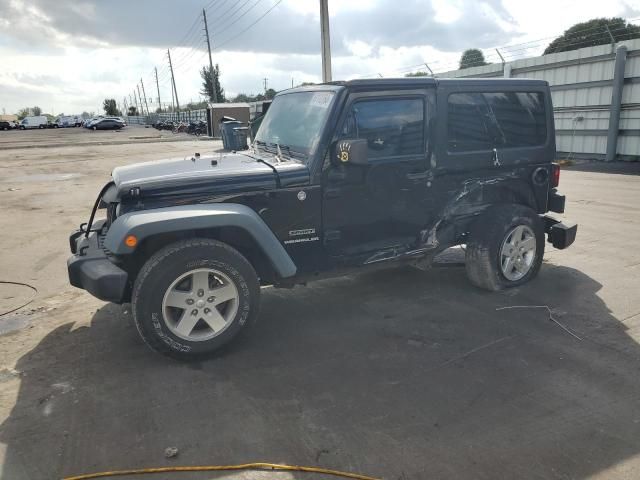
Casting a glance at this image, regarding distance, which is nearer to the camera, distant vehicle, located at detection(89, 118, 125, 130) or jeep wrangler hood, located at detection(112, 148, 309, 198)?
jeep wrangler hood, located at detection(112, 148, 309, 198)

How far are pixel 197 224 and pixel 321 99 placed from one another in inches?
62.3

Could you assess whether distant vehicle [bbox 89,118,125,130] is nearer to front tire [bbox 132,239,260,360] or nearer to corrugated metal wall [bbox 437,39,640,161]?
corrugated metal wall [bbox 437,39,640,161]

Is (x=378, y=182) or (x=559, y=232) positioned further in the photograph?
(x=559, y=232)

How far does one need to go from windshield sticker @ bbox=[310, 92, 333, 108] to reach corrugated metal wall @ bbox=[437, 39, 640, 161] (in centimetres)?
1398

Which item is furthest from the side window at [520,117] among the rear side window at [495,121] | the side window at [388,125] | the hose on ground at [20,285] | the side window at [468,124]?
the hose on ground at [20,285]

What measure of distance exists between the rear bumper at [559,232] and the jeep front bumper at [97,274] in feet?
14.2

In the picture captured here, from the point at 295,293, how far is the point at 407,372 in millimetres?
1874

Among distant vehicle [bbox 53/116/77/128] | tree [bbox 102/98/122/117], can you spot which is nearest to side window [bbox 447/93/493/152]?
distant vehicle [bbox 53/116/77/128]

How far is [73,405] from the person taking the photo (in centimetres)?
317

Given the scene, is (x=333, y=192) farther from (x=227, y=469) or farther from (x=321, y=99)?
(x=227, y=469)

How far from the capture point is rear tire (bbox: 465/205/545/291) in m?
4.85

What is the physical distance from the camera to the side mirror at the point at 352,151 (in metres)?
→ 3.82

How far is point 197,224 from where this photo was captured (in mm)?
3541

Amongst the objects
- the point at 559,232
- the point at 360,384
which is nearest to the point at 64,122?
the point at 559,232
